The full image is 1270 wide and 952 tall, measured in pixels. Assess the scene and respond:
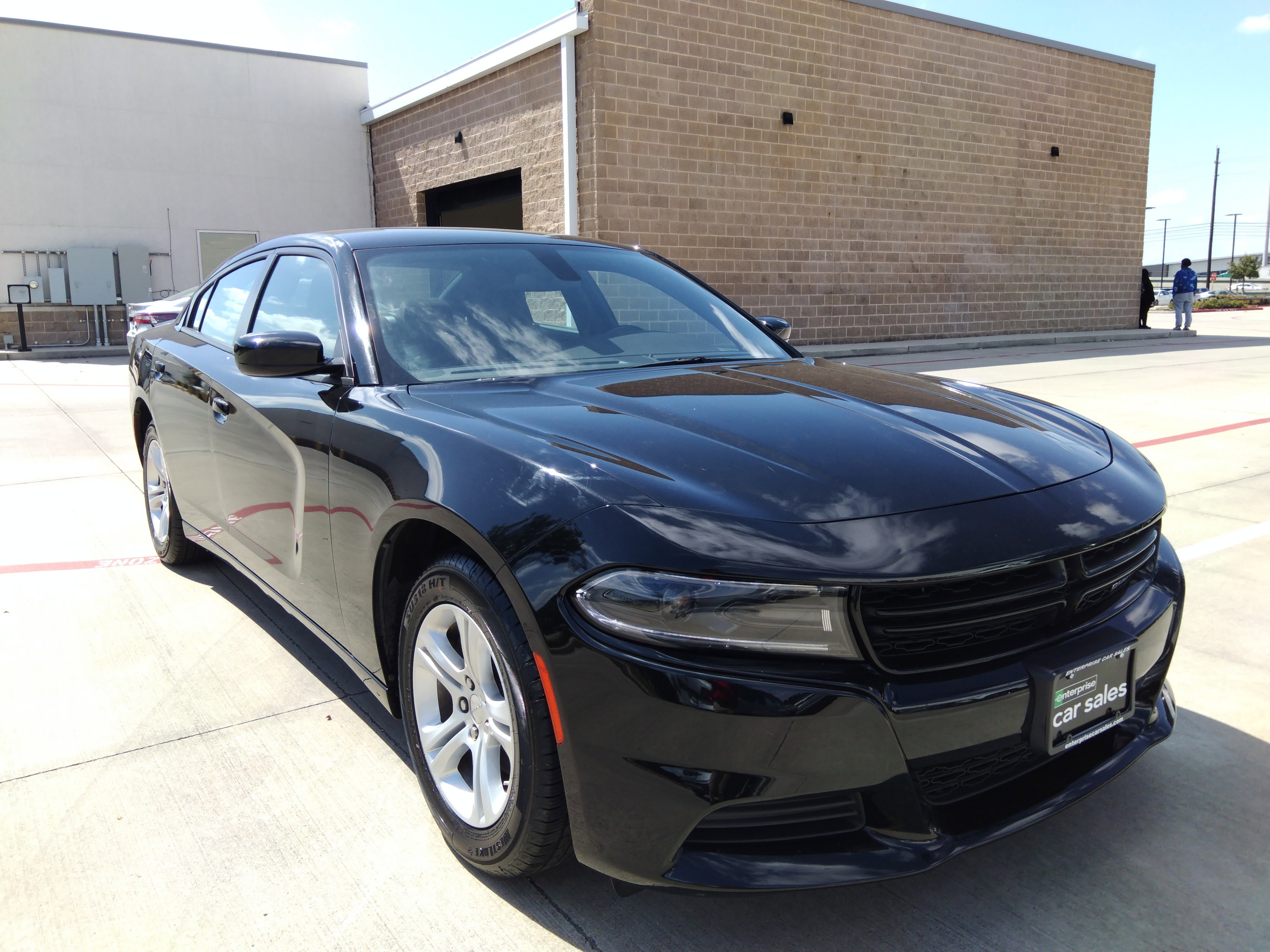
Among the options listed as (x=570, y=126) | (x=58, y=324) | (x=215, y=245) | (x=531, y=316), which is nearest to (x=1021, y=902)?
(x=531, y=316)

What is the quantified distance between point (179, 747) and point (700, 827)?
191cm

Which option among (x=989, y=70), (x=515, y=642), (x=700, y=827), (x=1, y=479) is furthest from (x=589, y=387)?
(x=989, y=70)

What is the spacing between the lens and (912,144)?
743 inches

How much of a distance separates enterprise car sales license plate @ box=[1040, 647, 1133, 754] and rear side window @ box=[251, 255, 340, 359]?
2152 mm

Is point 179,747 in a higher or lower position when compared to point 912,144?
lower

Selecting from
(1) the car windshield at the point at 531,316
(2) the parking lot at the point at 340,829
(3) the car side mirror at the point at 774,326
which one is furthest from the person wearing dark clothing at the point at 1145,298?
(1) the car windshield at the point at 531,316

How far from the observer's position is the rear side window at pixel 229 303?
12.6 ft

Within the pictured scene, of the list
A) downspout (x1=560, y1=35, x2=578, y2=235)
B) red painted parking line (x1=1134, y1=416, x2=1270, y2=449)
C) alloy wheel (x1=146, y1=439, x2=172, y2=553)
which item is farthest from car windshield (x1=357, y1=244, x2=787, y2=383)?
downspout (x1=560, y1=35, x2=578, y2=235)

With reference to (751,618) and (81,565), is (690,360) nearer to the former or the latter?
(751,618)

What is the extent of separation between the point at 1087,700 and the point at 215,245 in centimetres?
2186

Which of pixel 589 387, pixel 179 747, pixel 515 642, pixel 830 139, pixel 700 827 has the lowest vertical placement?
pixel 179 747

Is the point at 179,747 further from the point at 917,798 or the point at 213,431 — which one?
the point at 917,798

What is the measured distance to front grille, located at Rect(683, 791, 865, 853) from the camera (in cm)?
178

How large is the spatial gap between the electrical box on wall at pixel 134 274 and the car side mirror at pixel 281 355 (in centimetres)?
1923
